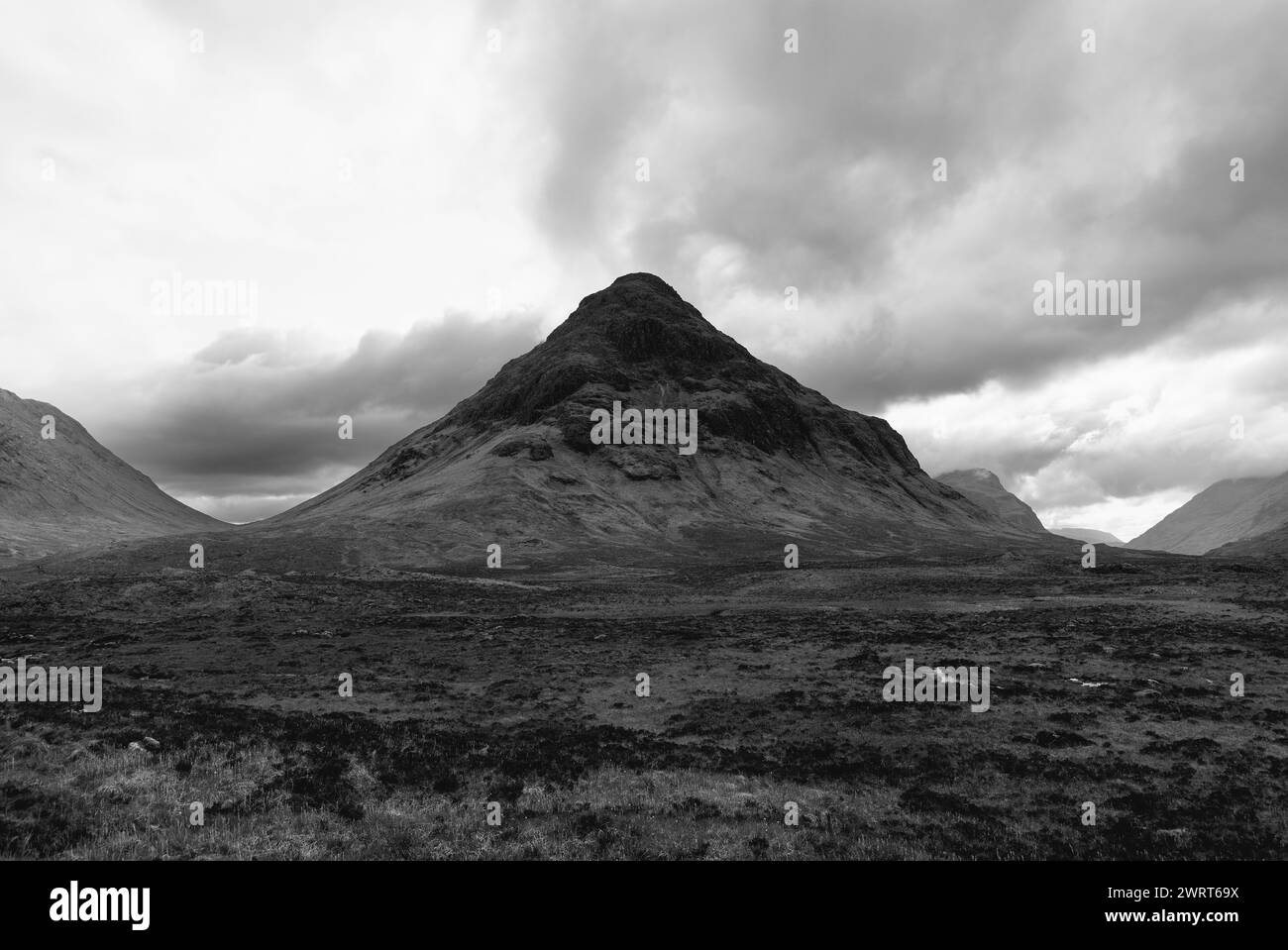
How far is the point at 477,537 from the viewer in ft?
500

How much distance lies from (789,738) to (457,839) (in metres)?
A: 14.4

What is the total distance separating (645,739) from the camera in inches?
969

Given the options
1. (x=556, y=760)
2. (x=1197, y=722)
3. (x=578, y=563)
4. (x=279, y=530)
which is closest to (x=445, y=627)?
(x=556, y=760)

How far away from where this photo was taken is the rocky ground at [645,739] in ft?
50.2

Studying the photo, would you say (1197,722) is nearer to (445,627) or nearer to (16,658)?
(445,627)

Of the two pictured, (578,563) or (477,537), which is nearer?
(578,563)

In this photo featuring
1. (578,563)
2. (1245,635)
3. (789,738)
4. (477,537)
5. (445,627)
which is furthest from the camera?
(477,537)

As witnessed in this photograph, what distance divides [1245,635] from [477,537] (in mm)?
136645

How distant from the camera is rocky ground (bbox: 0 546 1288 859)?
15.3 metres

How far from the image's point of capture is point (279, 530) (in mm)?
155375
